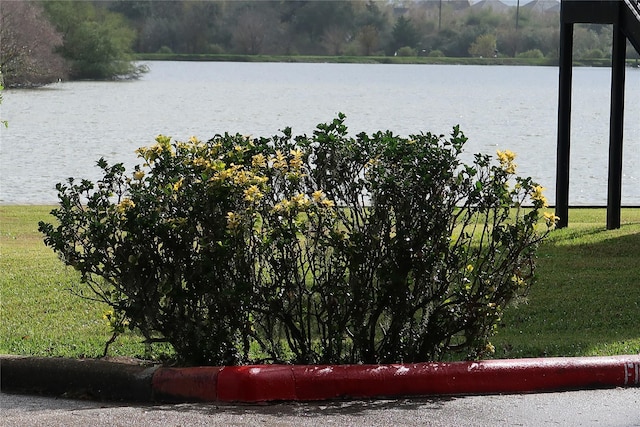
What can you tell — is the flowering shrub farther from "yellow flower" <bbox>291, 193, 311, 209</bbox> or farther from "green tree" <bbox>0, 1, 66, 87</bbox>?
"green tree" <bbox>0, 1, 66, 87</bbox>

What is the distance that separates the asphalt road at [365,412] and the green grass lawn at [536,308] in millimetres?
1091

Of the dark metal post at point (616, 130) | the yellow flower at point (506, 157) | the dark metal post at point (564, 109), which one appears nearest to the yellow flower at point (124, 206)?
the yellow flower at point (506, 157)

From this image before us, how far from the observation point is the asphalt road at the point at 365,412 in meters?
5.33

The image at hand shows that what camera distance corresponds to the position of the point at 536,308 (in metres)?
8.94

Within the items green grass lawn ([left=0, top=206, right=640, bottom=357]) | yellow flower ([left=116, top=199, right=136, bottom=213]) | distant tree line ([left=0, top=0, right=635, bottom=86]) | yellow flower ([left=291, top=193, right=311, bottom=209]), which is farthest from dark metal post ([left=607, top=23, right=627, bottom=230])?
distant tree line ([left=0, top=0, right=635, bottom=86])

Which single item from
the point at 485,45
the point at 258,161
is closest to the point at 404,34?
the point at 485,45

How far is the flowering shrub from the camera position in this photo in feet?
20.2

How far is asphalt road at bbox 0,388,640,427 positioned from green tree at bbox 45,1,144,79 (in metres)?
77.1

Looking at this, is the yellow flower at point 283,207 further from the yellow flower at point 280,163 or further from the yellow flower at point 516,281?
the yellow flower at point 516,281

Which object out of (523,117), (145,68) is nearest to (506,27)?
(145,68)

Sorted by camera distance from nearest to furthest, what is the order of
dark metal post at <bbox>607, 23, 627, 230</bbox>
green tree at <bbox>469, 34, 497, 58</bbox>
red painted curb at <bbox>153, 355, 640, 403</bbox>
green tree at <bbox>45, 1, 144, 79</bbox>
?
red painted curb at <bbox>153, 355, 640, 403</bbox>
dark metal post at <bbox>607, 23, 627, 230</bbox>
green tree at <bbox>45, 1, 144, 79</bbox>
green tree at <bbox>469, 34, 497, 58</bbox>

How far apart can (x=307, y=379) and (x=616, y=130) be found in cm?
937

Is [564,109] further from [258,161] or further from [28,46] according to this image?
[28,46]

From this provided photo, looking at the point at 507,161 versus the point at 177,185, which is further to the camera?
the point at 507,161
